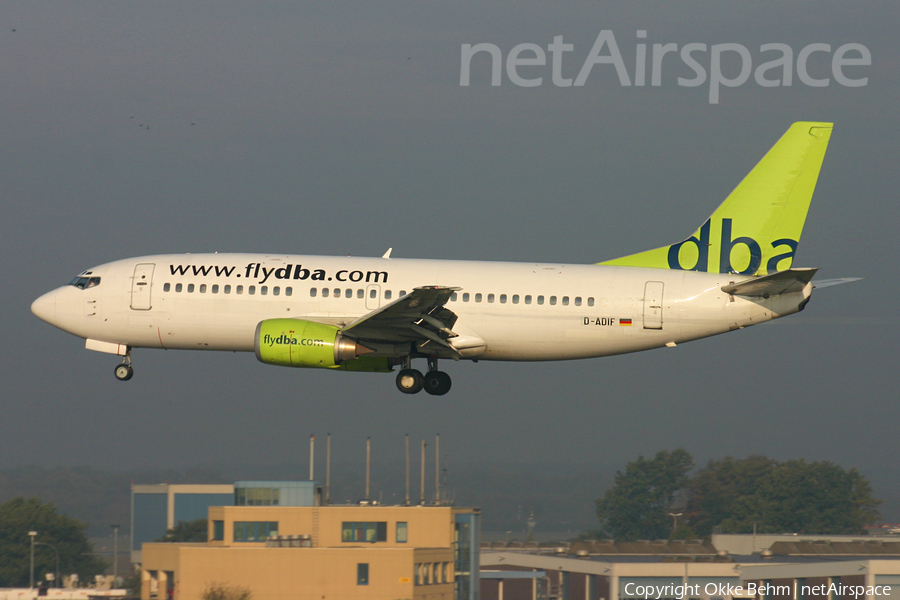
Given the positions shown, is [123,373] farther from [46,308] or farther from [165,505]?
[165,505]

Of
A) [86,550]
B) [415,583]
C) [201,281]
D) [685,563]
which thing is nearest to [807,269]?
[201,281]

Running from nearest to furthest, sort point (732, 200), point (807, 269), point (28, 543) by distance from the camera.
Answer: point (807, 269)
point (732, 200)
point (28, 543)

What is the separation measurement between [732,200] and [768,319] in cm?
540

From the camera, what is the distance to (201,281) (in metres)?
40.0

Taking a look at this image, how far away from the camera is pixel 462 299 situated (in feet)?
126

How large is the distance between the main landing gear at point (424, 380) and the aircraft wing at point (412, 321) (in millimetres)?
1367

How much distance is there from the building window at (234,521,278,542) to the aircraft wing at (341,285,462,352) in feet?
81.0

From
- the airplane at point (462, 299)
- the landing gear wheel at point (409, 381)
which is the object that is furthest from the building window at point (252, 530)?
the landing gear wheel at point (409, 381)

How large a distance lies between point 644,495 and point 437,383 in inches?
4442

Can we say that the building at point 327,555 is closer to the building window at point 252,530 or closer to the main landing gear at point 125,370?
the building window at point 252,530

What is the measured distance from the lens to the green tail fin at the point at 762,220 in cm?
4003

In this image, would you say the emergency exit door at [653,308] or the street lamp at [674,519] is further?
the street lamp at [674,519]

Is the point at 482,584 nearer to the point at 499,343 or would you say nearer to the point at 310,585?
the point at 310,585

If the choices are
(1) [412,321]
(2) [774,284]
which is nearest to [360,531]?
(1) [412,321]
